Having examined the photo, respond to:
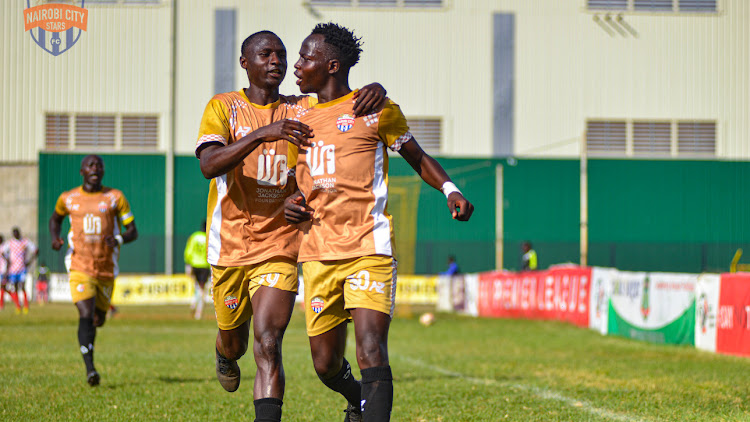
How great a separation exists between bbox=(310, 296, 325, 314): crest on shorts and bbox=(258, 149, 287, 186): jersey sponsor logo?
2.75 ft

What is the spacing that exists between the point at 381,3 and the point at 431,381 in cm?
2831

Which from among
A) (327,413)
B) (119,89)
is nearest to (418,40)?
(119,89)

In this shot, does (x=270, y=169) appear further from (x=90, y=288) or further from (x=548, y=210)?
(x=548, y=210)

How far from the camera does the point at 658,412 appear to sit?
280 inches

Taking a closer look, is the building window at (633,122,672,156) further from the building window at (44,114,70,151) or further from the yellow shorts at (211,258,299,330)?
the yellow shorts at (211,258,299,330)

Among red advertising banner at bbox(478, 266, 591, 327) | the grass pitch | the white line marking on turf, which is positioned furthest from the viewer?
red advertising banner at bbox(478, 266, 591, 327)

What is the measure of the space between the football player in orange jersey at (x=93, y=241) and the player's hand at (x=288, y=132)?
4.99 meters

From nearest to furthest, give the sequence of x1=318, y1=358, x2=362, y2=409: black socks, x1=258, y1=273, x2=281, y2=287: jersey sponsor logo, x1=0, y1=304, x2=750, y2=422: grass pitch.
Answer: x1=258, y1=273, x2=281, y2=287: jersey sponsor logo → x1=318, y1=358, x2=362, y2=409: black socks → x1=0, y1=304, x2=750, y2=422: grass pitch

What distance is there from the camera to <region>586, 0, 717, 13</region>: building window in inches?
1430

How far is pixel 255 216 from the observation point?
564 cm

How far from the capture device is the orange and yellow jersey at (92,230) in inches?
379

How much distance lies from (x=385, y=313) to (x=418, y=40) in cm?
3191

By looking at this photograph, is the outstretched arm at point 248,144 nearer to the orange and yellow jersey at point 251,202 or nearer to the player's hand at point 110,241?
the orange and yellow jersey at point 251,202

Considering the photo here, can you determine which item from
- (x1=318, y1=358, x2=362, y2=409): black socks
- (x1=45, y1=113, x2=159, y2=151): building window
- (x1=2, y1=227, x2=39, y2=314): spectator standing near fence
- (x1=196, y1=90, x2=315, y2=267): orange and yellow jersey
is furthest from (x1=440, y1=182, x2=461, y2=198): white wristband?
(x1=45, y1=113, x2=159, y2=151): building window
